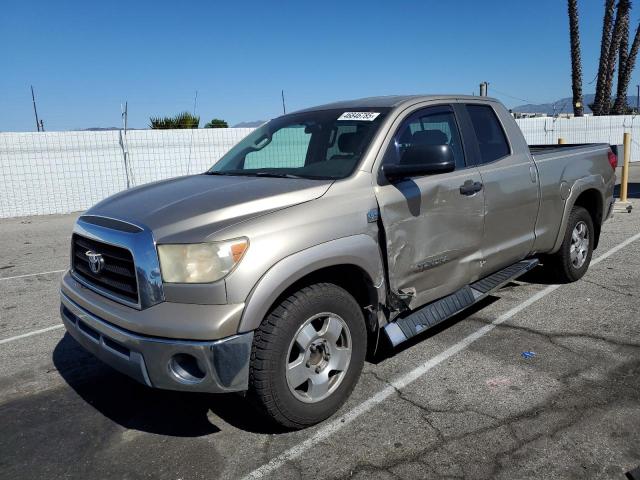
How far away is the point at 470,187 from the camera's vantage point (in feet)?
13.1

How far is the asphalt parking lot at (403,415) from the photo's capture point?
9.26 feet

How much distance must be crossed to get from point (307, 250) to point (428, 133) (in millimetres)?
1567

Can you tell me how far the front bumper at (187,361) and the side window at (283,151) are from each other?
1566 millimetres

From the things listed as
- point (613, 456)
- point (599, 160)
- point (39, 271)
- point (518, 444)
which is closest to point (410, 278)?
point (518, 444)

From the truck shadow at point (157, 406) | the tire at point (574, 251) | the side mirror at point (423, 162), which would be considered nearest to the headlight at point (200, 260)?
the truck shadow at point (157, 406)

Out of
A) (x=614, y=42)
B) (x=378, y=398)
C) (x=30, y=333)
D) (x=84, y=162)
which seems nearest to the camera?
(x=378, y=398)

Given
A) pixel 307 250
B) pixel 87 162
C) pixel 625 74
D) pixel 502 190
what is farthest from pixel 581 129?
pixel 307 250

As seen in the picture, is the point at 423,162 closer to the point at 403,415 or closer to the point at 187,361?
the point at 403,415

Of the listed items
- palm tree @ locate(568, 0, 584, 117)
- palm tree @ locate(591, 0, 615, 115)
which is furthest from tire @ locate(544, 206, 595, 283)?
palm tree @ locate(591, 0, 615, 115)

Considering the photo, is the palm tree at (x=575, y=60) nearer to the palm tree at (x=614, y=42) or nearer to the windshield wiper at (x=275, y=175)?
the palm tree at (x=614, y=42)

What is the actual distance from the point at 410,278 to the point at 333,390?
906 millimetres

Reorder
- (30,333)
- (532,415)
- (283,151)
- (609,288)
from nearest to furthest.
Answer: (532,415) < (283,151) < (30,333) < (609,288)

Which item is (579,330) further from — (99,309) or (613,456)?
(99,309)

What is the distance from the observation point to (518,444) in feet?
9.57
